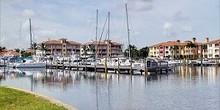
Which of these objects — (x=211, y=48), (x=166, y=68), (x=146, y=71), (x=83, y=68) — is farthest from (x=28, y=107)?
(x=211, y=48)

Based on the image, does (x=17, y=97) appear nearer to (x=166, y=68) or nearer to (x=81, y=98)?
(x=81, y=98)

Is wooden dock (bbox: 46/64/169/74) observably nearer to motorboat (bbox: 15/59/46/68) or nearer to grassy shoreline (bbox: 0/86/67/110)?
motorboat (bbox: 15/59/46/68)

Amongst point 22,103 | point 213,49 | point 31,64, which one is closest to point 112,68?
point 31,64

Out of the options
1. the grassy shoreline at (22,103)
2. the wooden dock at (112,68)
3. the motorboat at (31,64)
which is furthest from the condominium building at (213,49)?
the grassy shoreline at (22,103)

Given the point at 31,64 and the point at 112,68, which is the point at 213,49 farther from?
the point at 112,68

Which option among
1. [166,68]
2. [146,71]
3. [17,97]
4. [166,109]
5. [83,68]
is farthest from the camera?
[83,68]

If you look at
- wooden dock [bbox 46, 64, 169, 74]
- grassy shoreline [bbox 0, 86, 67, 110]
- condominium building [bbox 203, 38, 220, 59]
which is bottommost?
grassy shoreline [bbox 0, 86, 67, 110]

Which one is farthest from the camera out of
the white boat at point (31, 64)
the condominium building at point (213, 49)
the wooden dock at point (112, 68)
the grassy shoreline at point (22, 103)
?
the condominium building at point (213, 49)

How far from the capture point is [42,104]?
21266mm

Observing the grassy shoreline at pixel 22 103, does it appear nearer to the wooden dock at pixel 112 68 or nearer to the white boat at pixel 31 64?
the wooden dock at pixel 112 68

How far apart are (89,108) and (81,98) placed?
7.32 m

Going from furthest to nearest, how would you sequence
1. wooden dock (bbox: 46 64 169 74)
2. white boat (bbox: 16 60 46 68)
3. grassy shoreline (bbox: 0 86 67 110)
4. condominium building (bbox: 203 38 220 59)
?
1. condominium building (bbox: 203 38 220 59)
2. white boat (bbox: 16 60 46 68)
3. wooden dock (bbox: 46 64 169 74)
4. grassy shoreline (bbox: 0 86 67 110)

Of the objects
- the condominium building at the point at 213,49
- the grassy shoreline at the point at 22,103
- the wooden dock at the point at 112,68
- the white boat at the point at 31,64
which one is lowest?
the grassy shoreline at the point at 22,103

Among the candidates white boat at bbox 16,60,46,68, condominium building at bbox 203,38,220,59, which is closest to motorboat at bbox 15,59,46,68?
white boat at bbox 16,60,46,68
